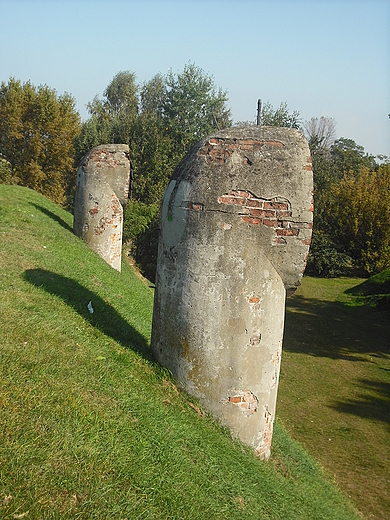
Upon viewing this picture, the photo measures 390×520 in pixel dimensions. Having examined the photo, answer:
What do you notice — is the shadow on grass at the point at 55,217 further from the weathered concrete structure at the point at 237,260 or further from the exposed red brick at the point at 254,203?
the exposed red brick at the point at 254,203

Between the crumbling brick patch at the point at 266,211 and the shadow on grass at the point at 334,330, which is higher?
the crumbling brick patch at the point at 266,211

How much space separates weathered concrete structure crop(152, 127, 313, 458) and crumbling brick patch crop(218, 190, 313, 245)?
10 millimetres

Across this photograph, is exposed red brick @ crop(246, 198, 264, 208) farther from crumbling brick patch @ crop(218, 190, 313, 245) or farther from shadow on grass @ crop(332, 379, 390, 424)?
shadow on grass @ crop(332, 379, 390, 424)

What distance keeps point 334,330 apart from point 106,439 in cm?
1445

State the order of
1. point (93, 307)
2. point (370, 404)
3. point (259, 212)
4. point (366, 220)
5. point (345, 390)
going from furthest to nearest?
point (366, 220) → point (345, 390) → point (370, 404) → point (93, 307) → point (259, 212)

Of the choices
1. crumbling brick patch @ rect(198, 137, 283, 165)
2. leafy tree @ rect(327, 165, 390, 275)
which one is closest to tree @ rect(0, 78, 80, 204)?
leafy tree @ rect(327, 165, 390, 275)

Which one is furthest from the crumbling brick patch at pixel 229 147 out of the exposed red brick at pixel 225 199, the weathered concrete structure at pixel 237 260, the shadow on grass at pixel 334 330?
the shadow on grass at pixel 334 330

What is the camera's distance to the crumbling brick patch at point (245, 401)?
4.97 metres

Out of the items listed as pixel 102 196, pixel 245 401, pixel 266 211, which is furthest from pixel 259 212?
pixel 102 196

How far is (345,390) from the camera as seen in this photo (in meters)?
11.3

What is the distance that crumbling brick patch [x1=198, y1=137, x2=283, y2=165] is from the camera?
193 inches

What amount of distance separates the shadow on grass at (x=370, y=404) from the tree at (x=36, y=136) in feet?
73.8

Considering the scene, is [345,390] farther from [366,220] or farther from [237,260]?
[366,220]

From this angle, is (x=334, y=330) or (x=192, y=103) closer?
(x=334, y=330)
